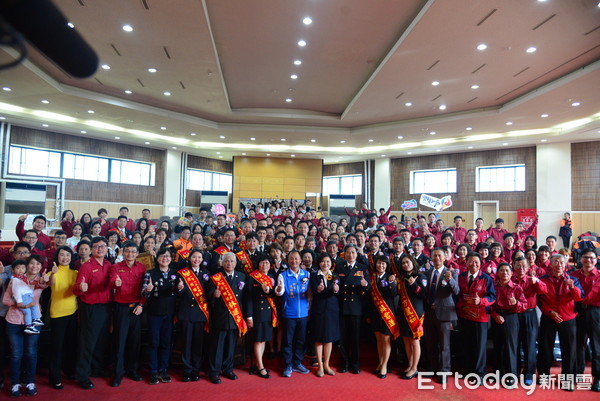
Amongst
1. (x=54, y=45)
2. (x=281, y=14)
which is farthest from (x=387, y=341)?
(x=281, y=14)

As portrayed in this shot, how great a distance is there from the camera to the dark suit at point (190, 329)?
3977 mm

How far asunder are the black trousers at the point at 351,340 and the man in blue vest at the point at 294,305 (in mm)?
471

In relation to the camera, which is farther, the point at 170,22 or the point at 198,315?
the point at 170,22

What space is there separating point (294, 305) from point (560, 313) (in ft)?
9.39

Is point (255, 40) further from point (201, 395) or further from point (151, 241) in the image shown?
point (201, 395)

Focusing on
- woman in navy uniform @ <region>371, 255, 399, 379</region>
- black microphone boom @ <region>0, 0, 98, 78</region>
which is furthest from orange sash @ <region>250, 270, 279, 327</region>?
black microphone boom @ <region>0, 0, 98, 78</region>

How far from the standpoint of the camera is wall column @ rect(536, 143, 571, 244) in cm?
1366

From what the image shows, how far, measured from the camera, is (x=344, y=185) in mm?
19781

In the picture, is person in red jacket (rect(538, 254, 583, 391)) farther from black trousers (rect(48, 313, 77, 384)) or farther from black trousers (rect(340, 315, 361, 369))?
black trousers (rect(48, 313, 77, 384))

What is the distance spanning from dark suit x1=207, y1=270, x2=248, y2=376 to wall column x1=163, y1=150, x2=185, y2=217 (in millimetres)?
13241

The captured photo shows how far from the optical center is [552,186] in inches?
547

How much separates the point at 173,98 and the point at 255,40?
427cm

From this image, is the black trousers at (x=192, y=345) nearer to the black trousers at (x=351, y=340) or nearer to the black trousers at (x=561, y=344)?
the black trousers at (x=351, y=340)

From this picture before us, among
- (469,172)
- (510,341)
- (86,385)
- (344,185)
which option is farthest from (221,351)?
(344,185)
